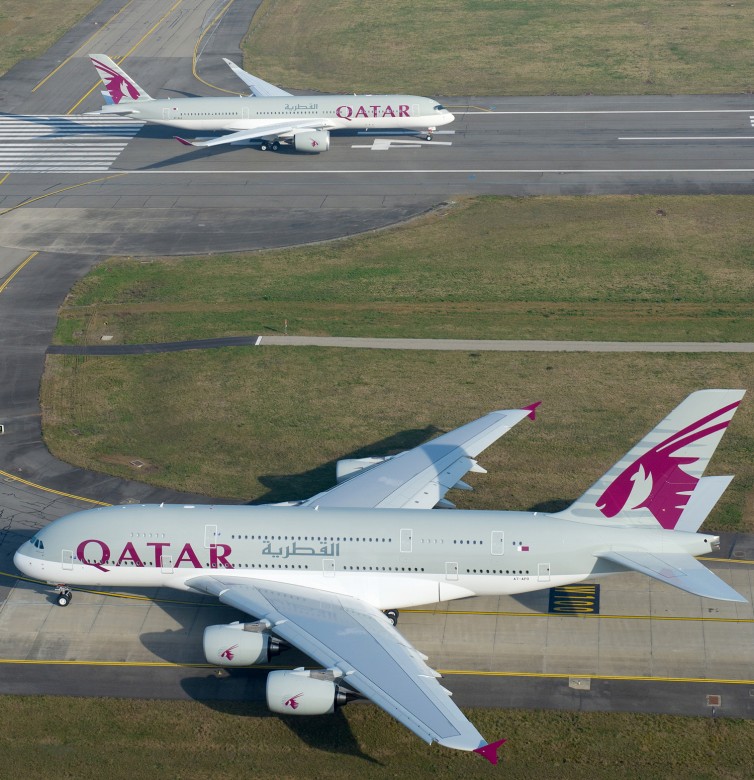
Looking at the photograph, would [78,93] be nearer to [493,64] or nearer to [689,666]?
[493,64]

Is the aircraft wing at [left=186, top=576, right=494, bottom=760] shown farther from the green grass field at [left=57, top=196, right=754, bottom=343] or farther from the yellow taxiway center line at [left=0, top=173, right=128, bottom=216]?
the yellow taxiway center line at [left=0, top=173, right=128, bottom=216]

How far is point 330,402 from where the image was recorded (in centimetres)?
6353

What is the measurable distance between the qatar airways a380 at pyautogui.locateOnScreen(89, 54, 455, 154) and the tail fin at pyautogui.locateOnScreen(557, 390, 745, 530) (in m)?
61.1

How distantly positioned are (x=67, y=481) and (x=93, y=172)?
45.8 meters

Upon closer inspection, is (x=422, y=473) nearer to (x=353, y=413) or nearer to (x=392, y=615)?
(x=392, y=615)

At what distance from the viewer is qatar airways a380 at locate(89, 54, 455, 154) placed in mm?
98062

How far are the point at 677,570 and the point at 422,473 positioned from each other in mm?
14224

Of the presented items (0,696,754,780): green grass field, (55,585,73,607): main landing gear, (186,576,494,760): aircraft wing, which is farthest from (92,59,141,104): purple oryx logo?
(0,696,754,780): green grass field

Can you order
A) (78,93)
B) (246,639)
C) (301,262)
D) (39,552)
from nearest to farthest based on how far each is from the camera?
(246,639) < (39,552) < (301,262) < (78,93)

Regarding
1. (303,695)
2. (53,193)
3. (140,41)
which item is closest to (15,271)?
(53,193)

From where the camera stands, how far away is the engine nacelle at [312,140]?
9694cm

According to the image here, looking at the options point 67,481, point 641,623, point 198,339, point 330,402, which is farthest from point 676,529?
point 198,339

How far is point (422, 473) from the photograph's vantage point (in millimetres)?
51812

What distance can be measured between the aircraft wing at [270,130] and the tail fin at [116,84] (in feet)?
25.7
